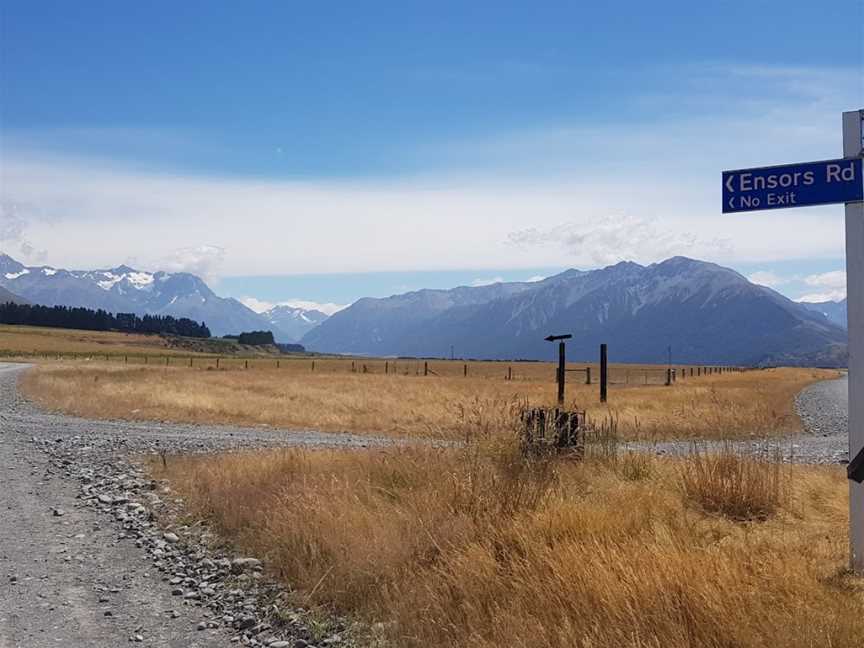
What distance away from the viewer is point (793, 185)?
7.07m

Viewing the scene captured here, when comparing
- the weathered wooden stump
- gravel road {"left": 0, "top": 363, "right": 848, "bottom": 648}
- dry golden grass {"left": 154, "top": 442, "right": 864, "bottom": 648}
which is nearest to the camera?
dry golden grass {"left": 154, "top": 442, "right": 864, "bottom": 648}

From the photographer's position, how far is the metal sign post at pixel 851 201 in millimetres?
6633

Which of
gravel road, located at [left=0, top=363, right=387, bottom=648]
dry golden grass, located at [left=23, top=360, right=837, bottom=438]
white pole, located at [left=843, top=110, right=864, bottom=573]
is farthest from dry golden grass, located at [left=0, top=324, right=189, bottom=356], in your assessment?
white pole, located at [left=843, top=110, right=864, bottom=573]

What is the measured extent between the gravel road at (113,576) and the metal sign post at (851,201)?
4447mm

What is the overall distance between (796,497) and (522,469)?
371 centimetres

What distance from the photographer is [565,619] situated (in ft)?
16.7

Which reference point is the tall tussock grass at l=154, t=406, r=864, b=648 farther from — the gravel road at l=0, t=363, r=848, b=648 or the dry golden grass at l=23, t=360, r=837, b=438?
the dry golden grass at l=23, t=360, r=837, b=438

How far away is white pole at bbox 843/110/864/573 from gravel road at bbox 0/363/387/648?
14.1 ft

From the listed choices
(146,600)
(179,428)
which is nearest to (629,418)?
(179,428)

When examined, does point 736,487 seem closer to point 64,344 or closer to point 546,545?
point 546,545

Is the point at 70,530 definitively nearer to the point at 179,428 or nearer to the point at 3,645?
the point at 3,645

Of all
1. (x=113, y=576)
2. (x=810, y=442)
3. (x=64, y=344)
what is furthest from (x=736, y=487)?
(x=64, y=344)

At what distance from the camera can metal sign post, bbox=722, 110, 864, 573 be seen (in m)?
6.63

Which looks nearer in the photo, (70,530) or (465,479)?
(465,479)
